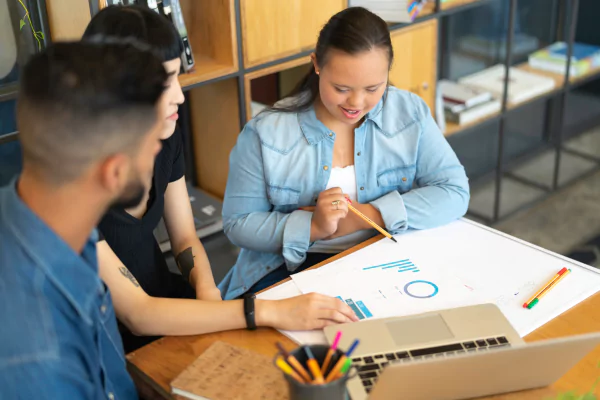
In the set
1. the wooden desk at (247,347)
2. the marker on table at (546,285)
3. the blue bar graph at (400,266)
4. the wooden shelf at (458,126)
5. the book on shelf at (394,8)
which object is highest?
the book on shelf at (394,8)

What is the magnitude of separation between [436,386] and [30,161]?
0.65m

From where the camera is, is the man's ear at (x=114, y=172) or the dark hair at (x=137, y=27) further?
the dark hair at (x=137, y=27)

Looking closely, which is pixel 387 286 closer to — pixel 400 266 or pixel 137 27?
pixel 400 266

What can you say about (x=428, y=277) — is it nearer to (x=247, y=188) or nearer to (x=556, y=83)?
(x=247, y=188)

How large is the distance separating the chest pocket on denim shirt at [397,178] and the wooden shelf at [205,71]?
0.69 metres

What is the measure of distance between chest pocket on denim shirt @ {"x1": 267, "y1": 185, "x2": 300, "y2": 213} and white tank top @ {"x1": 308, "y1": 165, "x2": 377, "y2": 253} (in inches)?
3.5

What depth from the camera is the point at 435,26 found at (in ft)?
8.79

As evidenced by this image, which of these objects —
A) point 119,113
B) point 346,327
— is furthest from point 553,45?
point 119,113

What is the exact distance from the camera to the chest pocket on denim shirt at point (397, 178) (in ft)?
5.67

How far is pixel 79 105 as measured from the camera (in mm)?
884

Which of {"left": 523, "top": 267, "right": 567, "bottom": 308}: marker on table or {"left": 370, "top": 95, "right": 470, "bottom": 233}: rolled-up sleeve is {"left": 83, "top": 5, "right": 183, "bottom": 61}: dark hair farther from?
{"left": 523, "top": 267, "right": 567, "bottom": 308}: marker on table

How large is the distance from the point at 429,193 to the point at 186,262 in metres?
0.61

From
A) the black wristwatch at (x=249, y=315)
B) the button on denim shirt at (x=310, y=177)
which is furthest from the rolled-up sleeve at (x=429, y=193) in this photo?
the black wristwatch at (x=249, y=315)

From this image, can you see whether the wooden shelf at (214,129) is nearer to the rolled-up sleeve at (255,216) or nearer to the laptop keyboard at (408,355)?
the rolled-up sleeve at (255,216)
